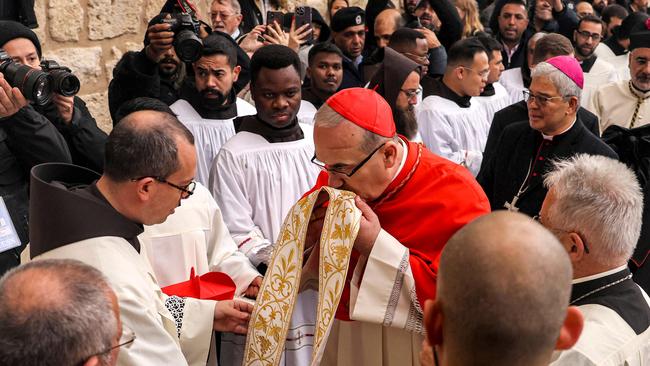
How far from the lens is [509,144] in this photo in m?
5.00

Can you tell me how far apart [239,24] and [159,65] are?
1.72 metres

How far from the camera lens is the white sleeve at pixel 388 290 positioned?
311cm

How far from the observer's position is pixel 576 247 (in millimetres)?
2732

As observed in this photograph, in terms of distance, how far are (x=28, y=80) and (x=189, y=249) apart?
43.1 inches

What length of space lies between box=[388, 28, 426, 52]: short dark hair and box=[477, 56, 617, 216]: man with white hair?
210cm

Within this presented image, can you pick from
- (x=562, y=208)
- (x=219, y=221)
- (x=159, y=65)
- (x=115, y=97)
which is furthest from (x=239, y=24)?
(x=562, y=208)

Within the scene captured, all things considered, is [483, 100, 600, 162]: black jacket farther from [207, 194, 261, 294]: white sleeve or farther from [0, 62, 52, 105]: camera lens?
[0, 62, 52, 105]: camera lens

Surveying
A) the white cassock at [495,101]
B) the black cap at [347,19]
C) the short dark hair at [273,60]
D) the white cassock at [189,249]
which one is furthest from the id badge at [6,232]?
the black cap at [347,19]

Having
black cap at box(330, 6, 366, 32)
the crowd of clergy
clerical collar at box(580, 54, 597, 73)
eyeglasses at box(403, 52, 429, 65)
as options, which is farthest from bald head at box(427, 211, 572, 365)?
clerical collar at box(580, 54, 597, 73)

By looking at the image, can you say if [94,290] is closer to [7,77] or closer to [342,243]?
[342,243]

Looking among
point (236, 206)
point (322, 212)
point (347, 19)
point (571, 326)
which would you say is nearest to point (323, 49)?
point (347, 19)

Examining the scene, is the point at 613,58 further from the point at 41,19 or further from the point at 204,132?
the point at 41,19

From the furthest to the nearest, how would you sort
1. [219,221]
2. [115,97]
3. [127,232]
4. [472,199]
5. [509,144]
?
[115,97] → [509,144] → [219,221] → [472,199] → [127,232]

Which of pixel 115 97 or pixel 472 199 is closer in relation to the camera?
pixel 472 199
